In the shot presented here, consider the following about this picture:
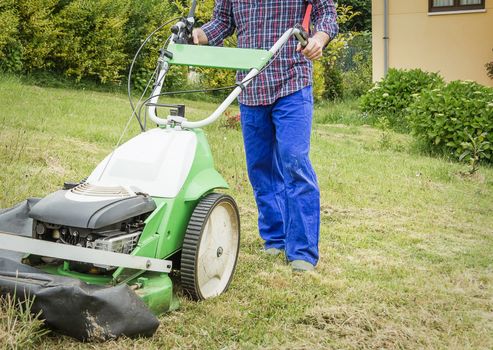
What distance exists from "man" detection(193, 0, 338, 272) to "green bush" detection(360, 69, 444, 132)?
604 cm

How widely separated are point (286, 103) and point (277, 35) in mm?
352

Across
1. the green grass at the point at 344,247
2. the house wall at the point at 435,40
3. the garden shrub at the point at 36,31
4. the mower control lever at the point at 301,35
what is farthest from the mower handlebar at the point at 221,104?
the house wall at the point at 435,40

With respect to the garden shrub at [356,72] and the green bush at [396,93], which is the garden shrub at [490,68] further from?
the garden shrub at [356,72]

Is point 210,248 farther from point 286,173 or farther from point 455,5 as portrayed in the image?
point 455,5

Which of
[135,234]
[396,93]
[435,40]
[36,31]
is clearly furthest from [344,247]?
[435,40]

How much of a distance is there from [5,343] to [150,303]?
544mm

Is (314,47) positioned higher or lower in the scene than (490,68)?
higher

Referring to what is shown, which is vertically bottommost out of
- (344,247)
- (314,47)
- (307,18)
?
(344,247)

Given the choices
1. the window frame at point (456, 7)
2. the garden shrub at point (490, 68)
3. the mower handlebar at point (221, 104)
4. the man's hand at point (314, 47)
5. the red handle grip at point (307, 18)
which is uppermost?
the window frame at point (456, 7)

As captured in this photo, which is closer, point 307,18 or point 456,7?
point 307,18

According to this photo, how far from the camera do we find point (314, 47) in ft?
10.9

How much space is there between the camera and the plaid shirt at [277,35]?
3504 mm

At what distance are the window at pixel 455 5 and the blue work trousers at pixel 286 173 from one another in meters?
8.52

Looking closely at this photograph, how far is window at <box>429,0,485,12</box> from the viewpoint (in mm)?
11234
